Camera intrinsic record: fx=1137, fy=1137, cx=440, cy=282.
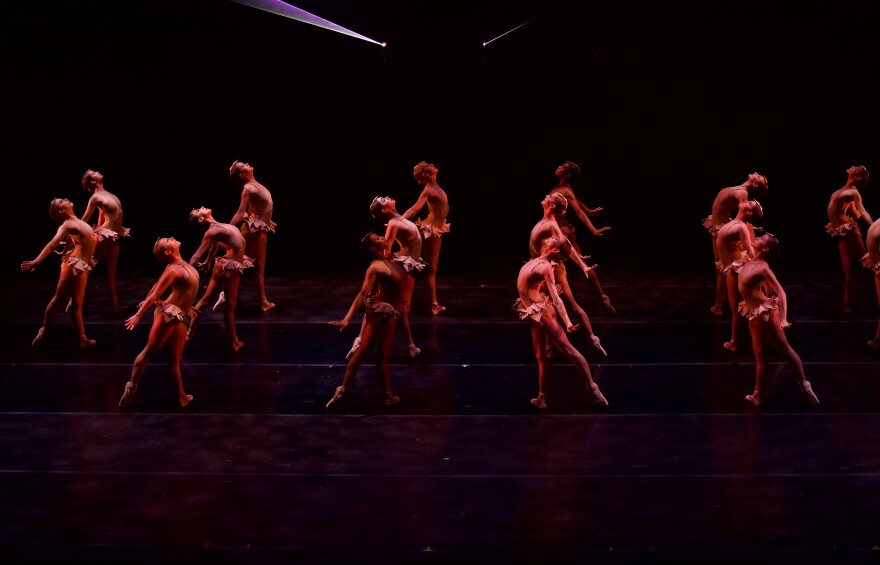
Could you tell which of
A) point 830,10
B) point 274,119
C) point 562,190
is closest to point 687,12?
point 830,10

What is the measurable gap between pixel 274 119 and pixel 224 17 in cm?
145

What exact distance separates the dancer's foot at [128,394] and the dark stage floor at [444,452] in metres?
0.05

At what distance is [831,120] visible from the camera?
43.0 ft

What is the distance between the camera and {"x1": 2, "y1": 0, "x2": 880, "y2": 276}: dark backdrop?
12.8 metres

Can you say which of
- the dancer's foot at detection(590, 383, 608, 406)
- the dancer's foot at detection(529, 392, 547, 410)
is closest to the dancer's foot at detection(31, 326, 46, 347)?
the dancer's foot at detection(529, 392, 547, 410)

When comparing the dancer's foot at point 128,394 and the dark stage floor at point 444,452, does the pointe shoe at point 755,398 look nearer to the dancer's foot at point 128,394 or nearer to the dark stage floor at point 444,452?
the dark stage floor at point 444,452

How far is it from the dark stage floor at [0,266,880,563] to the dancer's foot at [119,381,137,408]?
55 mm

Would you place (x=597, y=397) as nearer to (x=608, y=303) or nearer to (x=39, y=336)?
(x=608, y=303)

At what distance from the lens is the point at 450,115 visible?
1349 cm

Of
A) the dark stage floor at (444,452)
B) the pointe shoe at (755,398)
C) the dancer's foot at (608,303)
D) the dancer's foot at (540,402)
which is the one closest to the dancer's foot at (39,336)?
the dark stage floor at (444,452)

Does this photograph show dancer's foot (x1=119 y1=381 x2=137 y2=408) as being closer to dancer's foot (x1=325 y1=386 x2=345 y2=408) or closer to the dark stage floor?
the dark stage floor

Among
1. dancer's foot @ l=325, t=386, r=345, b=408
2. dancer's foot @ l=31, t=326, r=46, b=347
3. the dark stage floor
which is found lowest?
the dark stage floor

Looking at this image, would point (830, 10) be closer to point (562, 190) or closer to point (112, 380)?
point (562, 190)

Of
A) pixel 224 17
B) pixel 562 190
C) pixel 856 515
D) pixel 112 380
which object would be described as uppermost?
pixel 224 17
